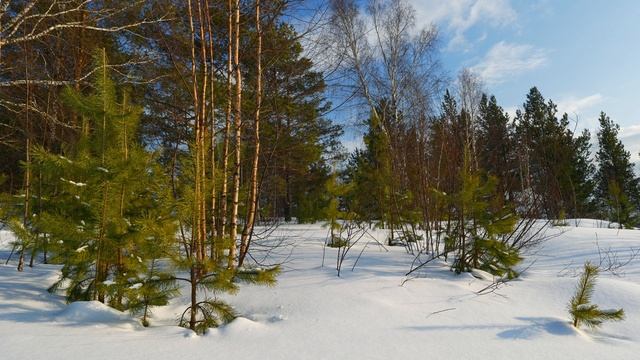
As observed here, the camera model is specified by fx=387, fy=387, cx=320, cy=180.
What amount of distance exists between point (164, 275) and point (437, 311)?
2015 millimetres

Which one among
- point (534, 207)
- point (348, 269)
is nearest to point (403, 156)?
point (534, 207)

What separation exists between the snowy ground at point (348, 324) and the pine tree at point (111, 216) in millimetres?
244

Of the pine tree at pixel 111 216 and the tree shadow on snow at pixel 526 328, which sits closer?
the tree shadow on snow at pixel 526 328

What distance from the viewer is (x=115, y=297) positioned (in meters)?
2.86

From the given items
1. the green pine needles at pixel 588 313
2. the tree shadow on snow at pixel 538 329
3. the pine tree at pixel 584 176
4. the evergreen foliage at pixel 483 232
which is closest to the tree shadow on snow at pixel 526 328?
the tree shadow on snow at pixel 538 329

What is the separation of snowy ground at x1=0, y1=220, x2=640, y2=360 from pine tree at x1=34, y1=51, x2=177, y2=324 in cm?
24

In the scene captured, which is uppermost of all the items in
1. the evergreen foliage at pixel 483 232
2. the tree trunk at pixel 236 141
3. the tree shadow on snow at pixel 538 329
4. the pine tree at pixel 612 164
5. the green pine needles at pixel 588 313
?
the pine tree at pixel 612 164

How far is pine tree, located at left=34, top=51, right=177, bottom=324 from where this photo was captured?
104 inches

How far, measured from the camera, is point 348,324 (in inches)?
103

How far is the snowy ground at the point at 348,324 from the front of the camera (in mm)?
2207

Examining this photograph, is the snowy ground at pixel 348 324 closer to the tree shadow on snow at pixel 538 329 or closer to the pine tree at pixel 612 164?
Answer: the tree shadow on snow at pixel 538 329

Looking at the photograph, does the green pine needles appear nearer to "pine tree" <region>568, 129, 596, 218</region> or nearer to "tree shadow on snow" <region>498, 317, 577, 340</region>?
"tree shadow on snow" <region>498, 317, 577, 340</region>

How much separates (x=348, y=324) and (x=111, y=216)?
1.82 meters

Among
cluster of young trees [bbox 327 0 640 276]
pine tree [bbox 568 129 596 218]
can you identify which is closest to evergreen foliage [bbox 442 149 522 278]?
cluster of young trees [bbox 327 0 640 276]
